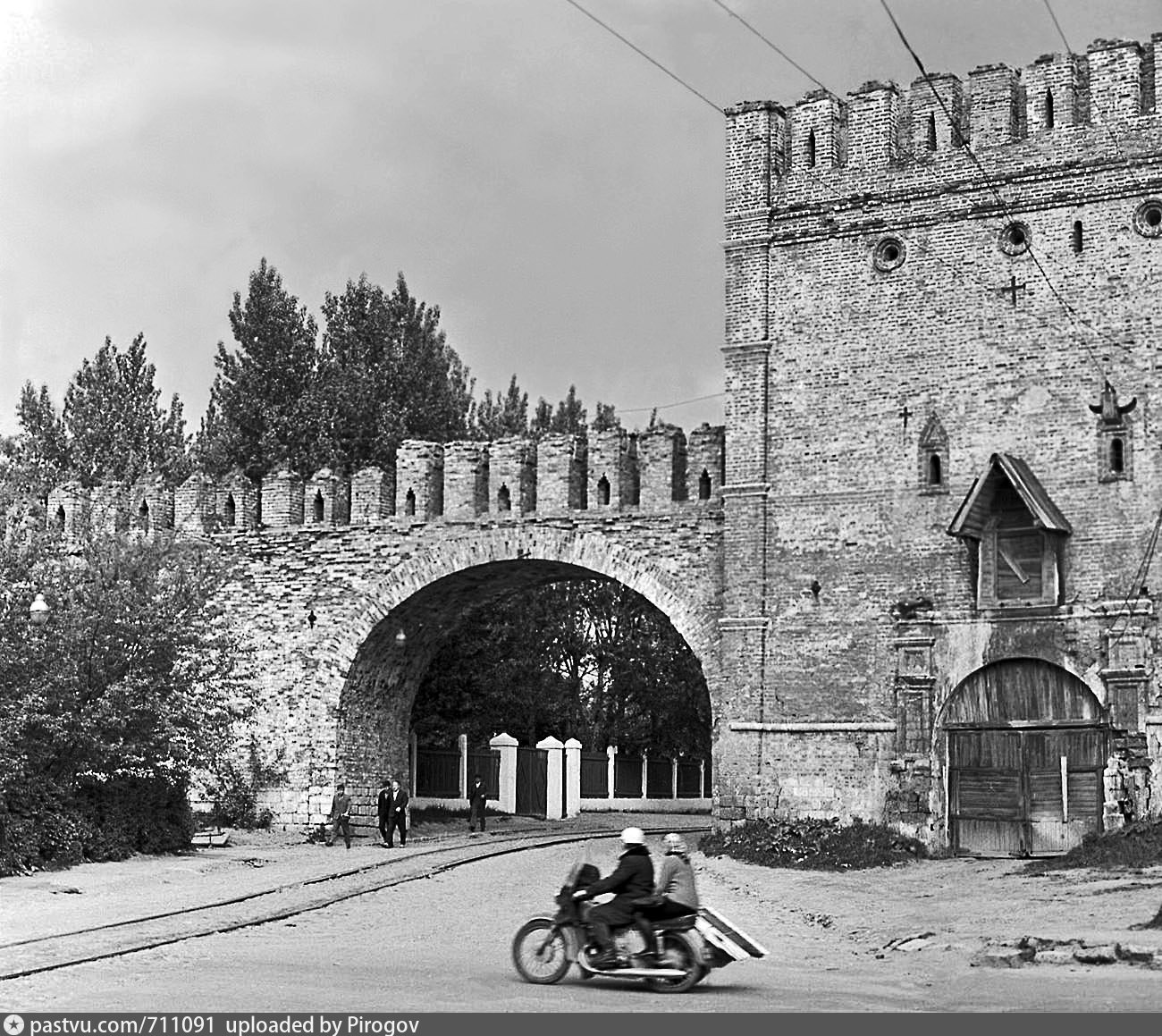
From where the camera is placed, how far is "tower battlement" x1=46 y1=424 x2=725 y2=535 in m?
25.9

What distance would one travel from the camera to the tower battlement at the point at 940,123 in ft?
74.7

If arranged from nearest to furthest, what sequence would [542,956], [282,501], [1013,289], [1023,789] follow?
[542,956]
[1023,789]
[1013,289]
[282,501]

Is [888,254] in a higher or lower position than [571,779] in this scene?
higher

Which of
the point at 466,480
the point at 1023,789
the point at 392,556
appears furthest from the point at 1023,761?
the point at 392,556

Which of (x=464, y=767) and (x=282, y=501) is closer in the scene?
(x=282, y=501)

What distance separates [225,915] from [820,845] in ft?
26.6

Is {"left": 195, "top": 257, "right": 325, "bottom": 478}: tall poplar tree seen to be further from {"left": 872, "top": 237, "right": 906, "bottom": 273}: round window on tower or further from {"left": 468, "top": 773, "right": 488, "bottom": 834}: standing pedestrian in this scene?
{"left": 872, "top": 237, "right": 906, "bottom": 273}: round window on tower

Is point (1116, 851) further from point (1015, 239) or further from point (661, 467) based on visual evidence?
point (661, 467)

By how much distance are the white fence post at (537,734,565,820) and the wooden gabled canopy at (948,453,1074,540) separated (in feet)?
48.5

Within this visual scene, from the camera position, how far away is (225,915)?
1777 centimetres

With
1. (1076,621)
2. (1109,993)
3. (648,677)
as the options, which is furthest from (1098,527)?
(648,677)

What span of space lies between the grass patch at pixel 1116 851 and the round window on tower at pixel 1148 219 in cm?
696

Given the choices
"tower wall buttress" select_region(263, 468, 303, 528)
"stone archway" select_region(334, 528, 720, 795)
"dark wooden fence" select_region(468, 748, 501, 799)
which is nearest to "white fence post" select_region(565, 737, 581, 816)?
"dark wooden fence" select_region(468, 748, 501, 799)

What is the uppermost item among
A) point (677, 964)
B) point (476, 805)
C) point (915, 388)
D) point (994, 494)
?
point (915, 388)
